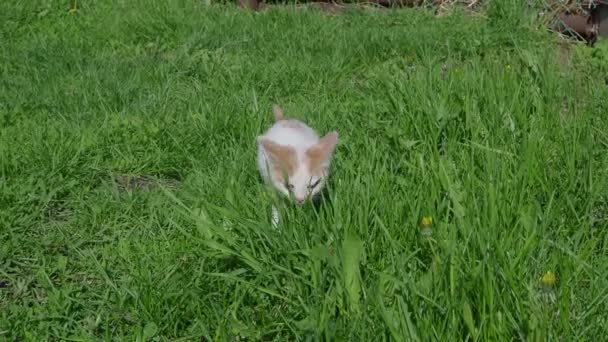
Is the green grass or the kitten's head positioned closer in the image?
the green grass

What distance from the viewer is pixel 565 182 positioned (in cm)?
327

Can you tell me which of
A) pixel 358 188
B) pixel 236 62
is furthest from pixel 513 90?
pixel 236 62

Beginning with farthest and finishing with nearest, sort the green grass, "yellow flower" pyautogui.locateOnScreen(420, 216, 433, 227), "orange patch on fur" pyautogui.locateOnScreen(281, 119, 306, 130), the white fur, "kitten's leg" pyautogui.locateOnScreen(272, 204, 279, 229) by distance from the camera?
"orange patch on fur" pyautogui.locateOnScreen(281, 119, 306, 130) → the white fur → "kitten's leg" pyautogui.locateOnScreen(272, 204, 279, 229) → "yellow flower" pyautogui.locateOnScreen(420, 216, 433, 227) → the green grass

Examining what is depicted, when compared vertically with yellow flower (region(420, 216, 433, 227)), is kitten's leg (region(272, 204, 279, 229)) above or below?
below

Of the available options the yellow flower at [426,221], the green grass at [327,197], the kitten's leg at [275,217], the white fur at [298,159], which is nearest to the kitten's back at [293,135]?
the white fur at [298,159]

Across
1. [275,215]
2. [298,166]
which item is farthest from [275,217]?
[298,166]

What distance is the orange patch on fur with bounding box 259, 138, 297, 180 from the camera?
3178 millimetres

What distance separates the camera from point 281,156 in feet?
10.4

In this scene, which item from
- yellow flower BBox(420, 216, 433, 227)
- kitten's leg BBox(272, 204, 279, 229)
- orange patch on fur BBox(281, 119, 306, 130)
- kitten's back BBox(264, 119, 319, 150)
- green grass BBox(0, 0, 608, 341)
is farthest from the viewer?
orange patch on fur BBox(281, 119, 306, 130)

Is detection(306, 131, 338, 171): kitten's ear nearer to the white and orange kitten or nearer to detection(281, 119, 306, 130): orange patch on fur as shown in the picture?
the white and orange kitten

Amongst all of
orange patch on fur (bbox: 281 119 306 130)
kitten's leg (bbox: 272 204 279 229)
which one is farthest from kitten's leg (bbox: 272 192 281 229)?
orange patch on fur (bbox: 281 119 306 130)

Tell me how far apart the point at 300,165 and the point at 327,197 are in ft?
0.69

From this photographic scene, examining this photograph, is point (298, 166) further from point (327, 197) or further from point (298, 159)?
point (327, 197)

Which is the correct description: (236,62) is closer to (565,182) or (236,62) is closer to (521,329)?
(565,182)
